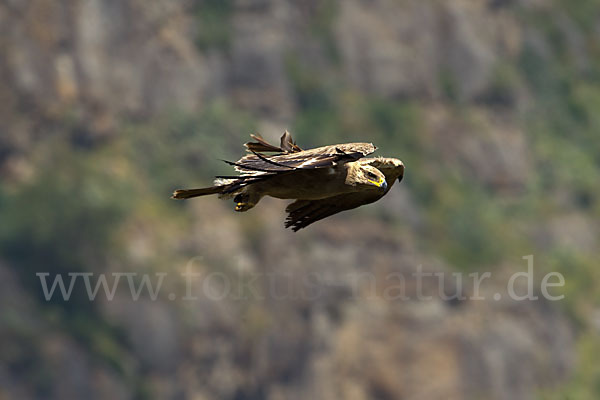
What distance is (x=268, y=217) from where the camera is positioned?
169ft

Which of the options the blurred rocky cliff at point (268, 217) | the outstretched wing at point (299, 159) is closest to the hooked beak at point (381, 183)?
the outstretched wing at point (299, 159)

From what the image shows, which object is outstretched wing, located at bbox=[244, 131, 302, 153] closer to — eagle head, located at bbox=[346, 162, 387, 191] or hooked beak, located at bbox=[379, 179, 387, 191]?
eagle head, located at bbox=[346, 162, 387, 191]

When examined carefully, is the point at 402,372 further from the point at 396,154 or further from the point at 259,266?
the point at 396,154

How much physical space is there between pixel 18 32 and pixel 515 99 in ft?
71.0

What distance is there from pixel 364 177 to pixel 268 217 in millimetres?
36853

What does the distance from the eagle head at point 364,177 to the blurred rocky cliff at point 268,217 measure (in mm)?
34080

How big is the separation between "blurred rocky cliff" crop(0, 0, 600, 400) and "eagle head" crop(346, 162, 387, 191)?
112 ft

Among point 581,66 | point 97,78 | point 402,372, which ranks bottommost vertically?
point 402,372

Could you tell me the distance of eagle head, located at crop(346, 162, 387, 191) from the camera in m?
14.7

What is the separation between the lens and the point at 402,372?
50.0m

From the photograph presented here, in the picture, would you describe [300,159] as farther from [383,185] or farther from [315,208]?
[315,208]

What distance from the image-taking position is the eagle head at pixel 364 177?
14.7 meters

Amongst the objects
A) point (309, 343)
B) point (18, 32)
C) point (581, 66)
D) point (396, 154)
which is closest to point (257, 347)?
point (309, 343)

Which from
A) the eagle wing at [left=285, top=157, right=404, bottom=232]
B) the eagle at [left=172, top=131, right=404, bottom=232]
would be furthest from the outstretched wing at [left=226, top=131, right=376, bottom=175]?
the eagle wing at [left=285, top=157, right=404, bottom=232]
